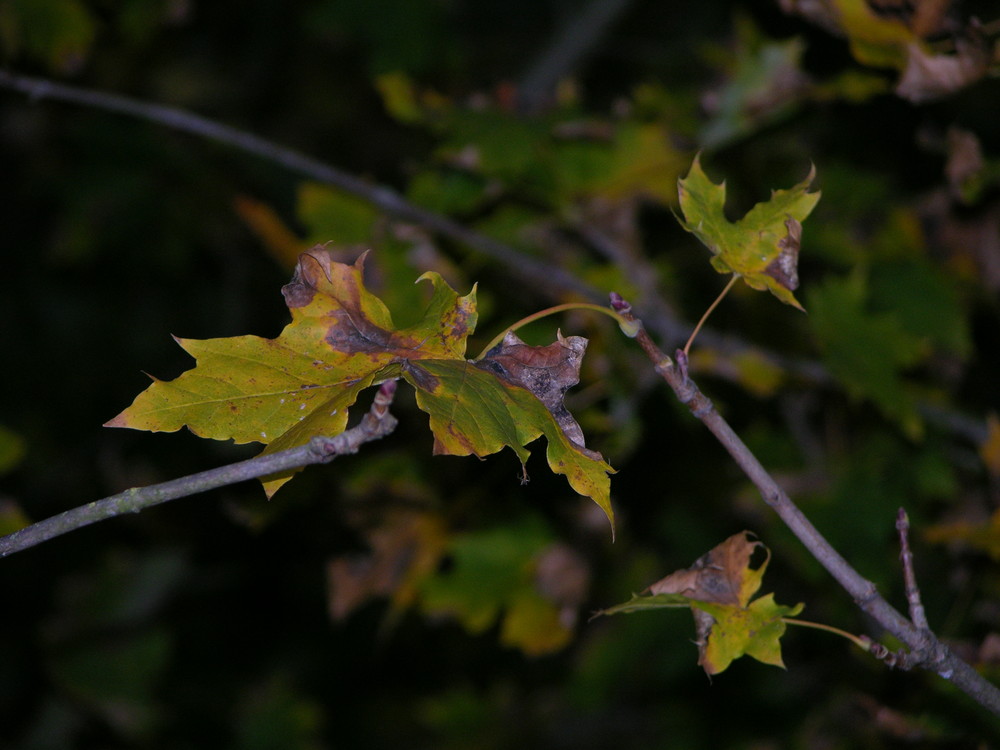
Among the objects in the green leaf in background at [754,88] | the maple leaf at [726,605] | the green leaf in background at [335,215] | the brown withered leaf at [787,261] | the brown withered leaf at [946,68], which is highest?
the brown withered leaf at [946,68]

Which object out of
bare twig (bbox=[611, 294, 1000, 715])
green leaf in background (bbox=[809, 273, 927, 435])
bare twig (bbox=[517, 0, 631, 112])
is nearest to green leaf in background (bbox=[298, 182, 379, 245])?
bare twig (bbox=[517, 0, 631, 112])

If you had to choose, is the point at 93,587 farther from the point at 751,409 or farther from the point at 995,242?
the point at 995,242

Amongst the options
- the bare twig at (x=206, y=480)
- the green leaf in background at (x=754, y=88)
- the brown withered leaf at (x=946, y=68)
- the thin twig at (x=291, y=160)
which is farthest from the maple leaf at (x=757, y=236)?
the green leaf in background at (x=754, y=88)

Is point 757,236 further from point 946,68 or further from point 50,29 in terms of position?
point 50,29

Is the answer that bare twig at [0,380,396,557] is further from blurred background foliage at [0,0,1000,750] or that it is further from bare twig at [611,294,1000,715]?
blurred background foliage at [0,0,1000,750]

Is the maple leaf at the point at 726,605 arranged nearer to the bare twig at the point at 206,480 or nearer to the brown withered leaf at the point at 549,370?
the brown withered leaf at the point at 549,370

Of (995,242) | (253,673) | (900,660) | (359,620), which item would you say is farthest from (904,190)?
(253,673)

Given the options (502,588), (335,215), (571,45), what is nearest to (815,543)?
(502,588)
